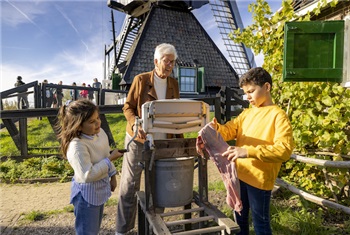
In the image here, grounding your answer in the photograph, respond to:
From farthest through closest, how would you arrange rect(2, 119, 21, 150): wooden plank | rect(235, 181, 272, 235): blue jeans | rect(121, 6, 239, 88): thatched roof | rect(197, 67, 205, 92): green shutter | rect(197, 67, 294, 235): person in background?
rect(197, 67, 205, 92): green shutter < rect(121, 6, 239, 88): thatched roof < rect(2, 119, 21, 150): wooden plank < rect(235, 181, 272, 235): blue jeans < rect(197, 67, 294, 235): person in background

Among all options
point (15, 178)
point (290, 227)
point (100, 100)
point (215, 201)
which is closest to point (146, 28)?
point (100, 100)

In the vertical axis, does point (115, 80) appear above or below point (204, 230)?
above

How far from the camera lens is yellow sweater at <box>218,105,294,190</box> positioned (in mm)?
1655

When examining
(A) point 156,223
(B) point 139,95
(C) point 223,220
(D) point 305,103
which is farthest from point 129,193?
(D) point 305,103

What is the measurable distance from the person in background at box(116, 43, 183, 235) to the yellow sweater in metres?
0.70

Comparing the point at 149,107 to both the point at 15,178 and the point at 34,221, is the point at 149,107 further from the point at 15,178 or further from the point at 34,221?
the point at 15,178

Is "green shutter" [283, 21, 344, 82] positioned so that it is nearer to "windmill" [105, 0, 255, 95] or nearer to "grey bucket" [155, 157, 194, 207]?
"grey bucket" [155, 157, 194, 207]

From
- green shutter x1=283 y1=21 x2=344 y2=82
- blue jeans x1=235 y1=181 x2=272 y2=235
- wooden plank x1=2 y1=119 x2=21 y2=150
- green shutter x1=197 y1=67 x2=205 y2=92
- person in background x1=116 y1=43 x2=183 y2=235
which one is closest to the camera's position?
blue jeans x1=235 y1=181 x2=272 y2=235

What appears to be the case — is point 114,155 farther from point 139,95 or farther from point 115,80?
point 115,80

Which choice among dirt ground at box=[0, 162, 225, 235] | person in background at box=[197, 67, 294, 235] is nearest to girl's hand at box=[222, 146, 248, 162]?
person in background at box=[197, 67, 294, 235]

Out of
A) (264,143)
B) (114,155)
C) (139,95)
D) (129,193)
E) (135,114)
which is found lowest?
(129,193)

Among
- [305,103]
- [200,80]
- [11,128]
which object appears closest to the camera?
[305,103]

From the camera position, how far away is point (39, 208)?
350cm

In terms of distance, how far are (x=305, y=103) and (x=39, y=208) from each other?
3.54 m
